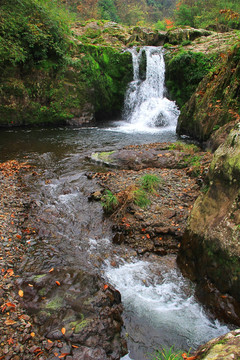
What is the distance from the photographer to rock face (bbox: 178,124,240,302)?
2.82 m

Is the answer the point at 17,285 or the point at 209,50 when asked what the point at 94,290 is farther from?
the point at 209,50

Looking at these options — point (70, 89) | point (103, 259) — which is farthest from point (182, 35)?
point (103, 259)

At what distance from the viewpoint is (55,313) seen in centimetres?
262

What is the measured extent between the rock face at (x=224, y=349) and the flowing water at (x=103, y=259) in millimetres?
1018

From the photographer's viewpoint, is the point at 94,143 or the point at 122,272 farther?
the point at 94,143

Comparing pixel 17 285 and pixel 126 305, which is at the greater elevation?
pixel 17 285

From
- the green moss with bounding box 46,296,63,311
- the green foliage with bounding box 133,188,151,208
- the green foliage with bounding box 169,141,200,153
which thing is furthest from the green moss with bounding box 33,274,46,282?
the green foliage with bounding box 169,141,200,153

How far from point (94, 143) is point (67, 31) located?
8.53 metres

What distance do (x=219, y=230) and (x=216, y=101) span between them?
22.4ft

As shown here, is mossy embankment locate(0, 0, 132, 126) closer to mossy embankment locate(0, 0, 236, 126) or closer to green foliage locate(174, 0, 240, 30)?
mossy embankment locate(0, 0, 236, 126)

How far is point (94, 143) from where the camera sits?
34.1 feet

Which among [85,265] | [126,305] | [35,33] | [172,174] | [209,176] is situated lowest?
[126,305]

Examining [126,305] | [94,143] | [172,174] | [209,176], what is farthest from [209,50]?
[126,305]

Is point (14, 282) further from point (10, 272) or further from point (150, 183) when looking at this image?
point (150, 183)
